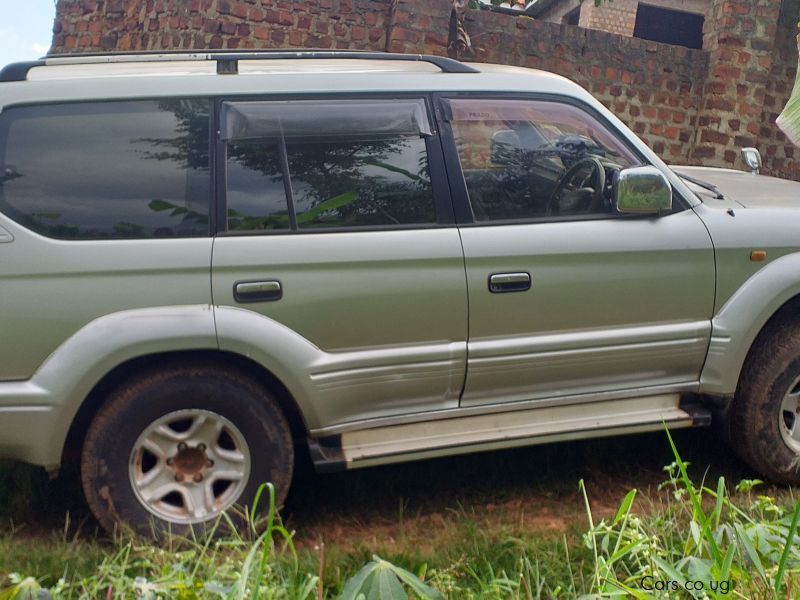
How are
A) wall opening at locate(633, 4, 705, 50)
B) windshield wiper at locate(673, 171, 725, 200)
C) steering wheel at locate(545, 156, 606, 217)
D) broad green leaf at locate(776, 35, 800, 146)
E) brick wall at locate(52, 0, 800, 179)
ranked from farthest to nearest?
wall opening at locate(633, 4, 705, 50) → brick wall at locate(52, 0, 800, 179) → windshield wiper at locate(673, 171, 725, 200) → steering wheel at locate(545, 156, 606, 217) → broad green leaf at locate(776, 35, 800, 146)

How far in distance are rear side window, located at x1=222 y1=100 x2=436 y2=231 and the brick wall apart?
4.90 meters

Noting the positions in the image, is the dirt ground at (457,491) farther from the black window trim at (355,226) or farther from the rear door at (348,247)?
the black window trim at (355,226)

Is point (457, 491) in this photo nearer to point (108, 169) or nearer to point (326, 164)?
point (326, 164)

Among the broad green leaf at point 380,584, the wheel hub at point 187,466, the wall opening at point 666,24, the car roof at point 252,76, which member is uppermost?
Answer: the wall opening at point 666,24

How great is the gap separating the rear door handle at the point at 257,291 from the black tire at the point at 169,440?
310mm

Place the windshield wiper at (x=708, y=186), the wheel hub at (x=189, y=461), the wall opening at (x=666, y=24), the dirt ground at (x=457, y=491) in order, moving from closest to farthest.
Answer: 1. the wheel hub at (x=189, y=461)
2. the dirt ground at (x=457, y=491)
3. the windshield wiper at (x=708, y=186)
4. the wall opening at (x=666, y=24)

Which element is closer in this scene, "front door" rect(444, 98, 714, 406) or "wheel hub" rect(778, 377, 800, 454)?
"front door" rect(444, 98, 714, 406)

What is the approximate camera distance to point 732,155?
9297 millimetres

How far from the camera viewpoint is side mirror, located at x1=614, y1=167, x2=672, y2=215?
350 centimetres

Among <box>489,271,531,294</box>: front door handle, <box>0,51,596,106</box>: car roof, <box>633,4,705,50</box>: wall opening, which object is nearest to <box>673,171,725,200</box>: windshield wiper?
<box>0,51,596,106</box>: car roof

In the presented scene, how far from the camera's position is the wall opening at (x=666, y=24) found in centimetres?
1557

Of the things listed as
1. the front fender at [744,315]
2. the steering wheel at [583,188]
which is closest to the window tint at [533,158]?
the steering wheel at [583,188]

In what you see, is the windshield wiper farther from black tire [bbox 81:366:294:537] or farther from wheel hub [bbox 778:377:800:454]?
black tire [bbox 81:366:294:537]

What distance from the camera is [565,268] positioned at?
11.5 ft
